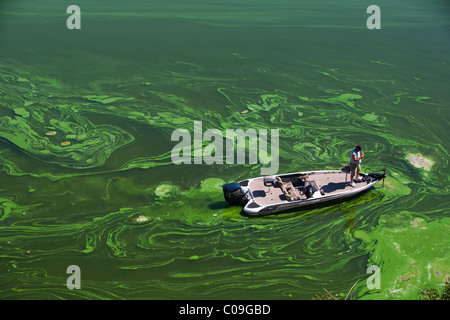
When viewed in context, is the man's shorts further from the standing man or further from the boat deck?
the boat deck

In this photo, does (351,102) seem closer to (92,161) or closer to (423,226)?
(423,226)

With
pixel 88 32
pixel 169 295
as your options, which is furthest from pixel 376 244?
pixel 88 32

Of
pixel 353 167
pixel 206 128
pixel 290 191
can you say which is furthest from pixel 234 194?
pixel 206 128

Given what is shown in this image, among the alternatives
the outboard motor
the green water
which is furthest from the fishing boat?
the green water

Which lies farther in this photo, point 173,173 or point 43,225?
point 173,173

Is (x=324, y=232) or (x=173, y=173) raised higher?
(x=173, y=173)

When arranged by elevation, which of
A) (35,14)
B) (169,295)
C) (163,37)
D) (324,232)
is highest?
(35,14)

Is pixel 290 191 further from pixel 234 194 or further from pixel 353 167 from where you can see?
pixel 353 167
